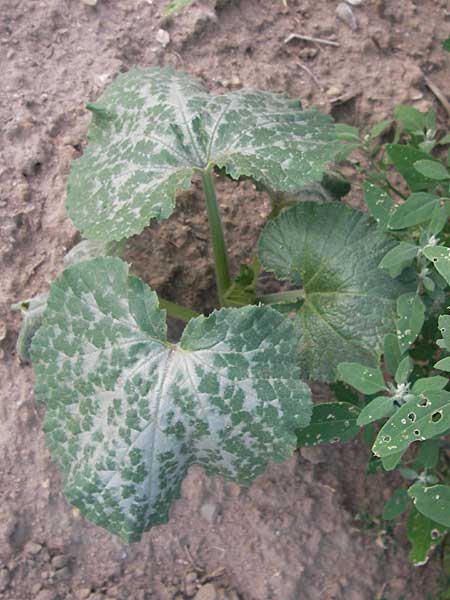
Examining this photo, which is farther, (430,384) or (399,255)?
(399,255)

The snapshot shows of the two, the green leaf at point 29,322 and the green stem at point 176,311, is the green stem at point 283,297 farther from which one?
the green leaf at point 29,322

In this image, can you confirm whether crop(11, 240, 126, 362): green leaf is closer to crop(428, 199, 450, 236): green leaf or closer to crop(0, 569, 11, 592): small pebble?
crop(0, 569, 11, 592): small pebble

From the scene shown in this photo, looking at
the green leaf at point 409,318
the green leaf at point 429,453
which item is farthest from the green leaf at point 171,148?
the green leaf at point 429,453

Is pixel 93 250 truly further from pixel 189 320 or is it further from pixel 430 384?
pixel 430 384

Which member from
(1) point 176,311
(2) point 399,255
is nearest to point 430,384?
(2) point 399,255

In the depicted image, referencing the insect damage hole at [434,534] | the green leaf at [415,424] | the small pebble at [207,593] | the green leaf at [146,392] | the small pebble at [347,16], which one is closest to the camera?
the green leaf at [415,424]

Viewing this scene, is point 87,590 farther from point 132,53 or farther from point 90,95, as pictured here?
point 132,53
